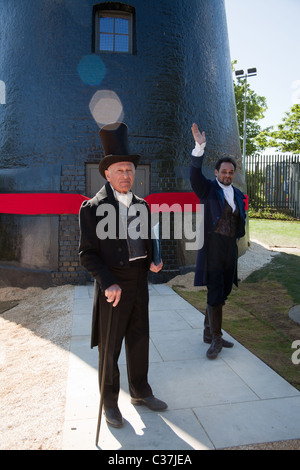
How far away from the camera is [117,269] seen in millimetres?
2928

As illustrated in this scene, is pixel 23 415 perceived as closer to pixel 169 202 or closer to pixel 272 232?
pixel 169 202

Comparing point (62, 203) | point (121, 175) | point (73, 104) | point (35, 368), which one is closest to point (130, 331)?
point (121, 175)

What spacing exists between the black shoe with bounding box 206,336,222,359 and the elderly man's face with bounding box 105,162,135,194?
84.9 inches

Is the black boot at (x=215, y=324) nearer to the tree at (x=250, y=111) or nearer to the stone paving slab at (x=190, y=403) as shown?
the stone paving slab at (x=190, y=403)

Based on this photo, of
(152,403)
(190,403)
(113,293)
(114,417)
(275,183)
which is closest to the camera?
(113,293)

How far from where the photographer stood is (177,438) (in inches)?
105

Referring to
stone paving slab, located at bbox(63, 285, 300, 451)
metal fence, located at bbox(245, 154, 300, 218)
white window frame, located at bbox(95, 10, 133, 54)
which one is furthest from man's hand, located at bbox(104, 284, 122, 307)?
metal fence, located at bbox(245, 154, 300, 218)

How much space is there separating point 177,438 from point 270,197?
61.8 ft

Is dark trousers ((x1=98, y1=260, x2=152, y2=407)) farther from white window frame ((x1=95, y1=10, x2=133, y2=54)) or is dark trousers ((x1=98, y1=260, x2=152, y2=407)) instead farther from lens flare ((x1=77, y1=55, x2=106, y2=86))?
white window frame ((x1=95, y1=10, x2=133, y2=54))

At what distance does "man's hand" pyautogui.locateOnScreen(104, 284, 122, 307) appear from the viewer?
2.70m

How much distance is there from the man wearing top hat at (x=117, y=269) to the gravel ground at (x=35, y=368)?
0.53 metres

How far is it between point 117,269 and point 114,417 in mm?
1120

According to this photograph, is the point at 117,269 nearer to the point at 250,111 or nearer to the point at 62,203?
the point at 62,203

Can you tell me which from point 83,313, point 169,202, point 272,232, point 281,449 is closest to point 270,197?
point 272,232
